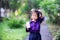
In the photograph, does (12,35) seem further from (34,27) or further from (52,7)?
(34,27)

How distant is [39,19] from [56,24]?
10864mm

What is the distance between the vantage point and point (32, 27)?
5.36 metres

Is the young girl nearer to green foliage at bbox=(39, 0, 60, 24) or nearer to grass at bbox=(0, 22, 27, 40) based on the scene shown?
green foliage at bbox=(39, 0, 60, 24)

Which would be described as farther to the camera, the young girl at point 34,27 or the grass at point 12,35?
the grass at point 12,35

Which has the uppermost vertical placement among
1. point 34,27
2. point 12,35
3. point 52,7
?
point 52,7

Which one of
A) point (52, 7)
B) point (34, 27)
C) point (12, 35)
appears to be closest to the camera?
point (34, 27)

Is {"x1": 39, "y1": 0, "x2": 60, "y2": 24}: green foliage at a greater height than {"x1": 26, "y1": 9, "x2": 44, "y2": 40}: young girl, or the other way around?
{"x1": 39, "y1": 0, "x2": 60, "y2": 24}: green foliage

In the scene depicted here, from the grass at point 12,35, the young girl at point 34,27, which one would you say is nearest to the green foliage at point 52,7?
the grass at point 12,35

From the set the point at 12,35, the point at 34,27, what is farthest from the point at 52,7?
the point at 34,27

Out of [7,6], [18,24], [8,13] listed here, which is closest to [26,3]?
[7,6]

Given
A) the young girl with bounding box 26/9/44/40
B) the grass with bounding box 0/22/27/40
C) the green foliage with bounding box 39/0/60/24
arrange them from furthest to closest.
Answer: the grass with bounding box 0/22/27/40, the green foliage with bounding box 39/0/60/24, the young girl with bounding box 26/9/44/40

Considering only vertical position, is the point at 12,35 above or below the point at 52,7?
below

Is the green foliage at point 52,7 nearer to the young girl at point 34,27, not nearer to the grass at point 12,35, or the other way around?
the grass at point 12,35

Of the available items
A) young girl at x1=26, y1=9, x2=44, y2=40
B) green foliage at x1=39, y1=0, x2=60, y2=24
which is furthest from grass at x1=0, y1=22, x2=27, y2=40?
young girl at x1=26, y1=9, x2=44, y2=40
